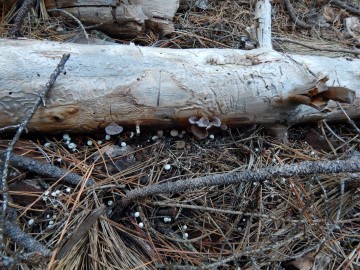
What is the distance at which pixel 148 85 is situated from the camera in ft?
6.97

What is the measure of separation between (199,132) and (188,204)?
433 millimetres

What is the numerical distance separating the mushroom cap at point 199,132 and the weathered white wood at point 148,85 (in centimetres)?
7

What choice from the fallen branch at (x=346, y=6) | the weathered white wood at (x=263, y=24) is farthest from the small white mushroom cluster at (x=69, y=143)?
the fallen branch at (x=346, y=6)

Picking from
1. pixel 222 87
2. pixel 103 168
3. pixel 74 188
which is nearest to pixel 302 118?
pixel 222 87

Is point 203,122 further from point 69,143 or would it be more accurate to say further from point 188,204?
point 69,143

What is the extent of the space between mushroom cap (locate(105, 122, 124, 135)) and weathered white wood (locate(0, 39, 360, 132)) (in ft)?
0.10

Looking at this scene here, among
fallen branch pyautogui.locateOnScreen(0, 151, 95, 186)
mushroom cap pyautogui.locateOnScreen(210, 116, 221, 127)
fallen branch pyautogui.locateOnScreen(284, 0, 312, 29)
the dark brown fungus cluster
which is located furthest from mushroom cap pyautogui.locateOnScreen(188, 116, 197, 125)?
fallen branch pyautogui.locateOnScreen(284, 0, 312, 29)

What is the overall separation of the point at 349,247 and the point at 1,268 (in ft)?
5.35

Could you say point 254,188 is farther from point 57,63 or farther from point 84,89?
point 57,63

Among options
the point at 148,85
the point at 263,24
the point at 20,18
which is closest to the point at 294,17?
the point at 263,24

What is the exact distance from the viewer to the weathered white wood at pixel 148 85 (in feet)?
6.66

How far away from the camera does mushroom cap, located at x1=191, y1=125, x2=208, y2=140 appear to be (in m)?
2.19

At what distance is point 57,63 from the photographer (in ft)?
6.77

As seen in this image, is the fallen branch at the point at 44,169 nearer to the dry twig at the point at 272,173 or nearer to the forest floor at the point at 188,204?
the forest floor at the point at 188,204
